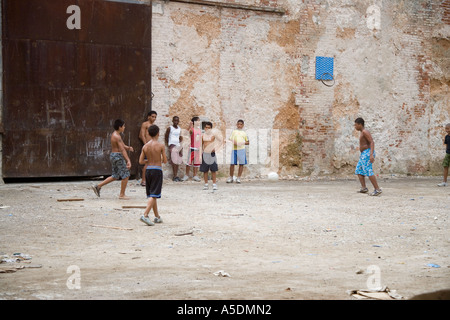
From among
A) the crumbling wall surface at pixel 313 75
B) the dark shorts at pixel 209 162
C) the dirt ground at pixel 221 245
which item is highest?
the crumbling wall surface at pixel 313 75

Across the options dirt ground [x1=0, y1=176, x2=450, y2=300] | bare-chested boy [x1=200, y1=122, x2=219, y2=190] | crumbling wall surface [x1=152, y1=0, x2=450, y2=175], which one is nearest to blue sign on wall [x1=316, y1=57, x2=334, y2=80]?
crumbling wall surface [x1=152, y1=0, x2=450, y2=175]

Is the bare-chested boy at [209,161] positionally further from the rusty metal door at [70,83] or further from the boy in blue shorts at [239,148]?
the rusty metal door at [70,83]

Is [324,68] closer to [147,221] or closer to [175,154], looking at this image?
[175,154]

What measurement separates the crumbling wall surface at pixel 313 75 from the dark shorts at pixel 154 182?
6469 millimetres

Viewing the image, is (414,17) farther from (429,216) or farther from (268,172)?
(429,216)

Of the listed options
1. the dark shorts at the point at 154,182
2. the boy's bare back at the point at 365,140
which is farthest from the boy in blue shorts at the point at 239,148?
the dark shorts at the point at 154,182

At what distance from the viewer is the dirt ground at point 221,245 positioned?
16.0ft

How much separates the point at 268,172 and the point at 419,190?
13.9 feet

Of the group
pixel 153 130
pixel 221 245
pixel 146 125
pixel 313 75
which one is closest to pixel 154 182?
pixel 153 130

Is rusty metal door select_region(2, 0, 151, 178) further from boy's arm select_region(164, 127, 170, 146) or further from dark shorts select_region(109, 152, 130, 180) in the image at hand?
dark shorts select_region(109, 152, 130, 180)

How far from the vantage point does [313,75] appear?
16875 mm

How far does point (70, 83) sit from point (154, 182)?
6124 millimetres

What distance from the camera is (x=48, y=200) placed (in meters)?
10.8
